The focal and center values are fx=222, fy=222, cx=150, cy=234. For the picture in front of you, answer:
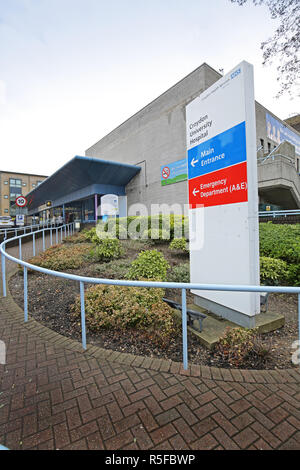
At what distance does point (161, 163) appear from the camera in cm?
1719

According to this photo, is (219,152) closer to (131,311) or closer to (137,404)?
(131,311)

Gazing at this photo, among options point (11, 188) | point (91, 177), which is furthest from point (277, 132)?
point (11, 188)

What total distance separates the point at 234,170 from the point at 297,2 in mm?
6132

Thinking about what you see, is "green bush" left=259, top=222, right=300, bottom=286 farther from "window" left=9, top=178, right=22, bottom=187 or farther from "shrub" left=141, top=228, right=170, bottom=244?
"window" left=9, top=178, right=22, bottom=187

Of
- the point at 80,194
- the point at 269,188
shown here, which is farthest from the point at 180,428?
the point at 80,194

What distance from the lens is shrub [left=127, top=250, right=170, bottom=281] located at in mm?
4886

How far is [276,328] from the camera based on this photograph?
11.0ft

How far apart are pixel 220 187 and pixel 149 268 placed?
7.71ft

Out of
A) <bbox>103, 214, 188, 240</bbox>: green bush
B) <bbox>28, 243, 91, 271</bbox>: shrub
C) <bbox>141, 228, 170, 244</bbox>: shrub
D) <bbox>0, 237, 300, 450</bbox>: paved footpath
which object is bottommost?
<bbox>0, 237, 300, 450</bbox>: paved footpath

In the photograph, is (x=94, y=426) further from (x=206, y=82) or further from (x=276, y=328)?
(x=206, y=82)

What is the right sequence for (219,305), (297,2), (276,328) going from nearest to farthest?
1. (276,328)
2. (219,305)
3. (297,2)

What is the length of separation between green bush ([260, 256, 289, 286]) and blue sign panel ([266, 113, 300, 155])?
2117 cm

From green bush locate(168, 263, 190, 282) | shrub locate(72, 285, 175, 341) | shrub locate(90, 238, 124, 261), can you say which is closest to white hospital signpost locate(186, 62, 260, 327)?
shrub locate(72, 285, 175, 341)
